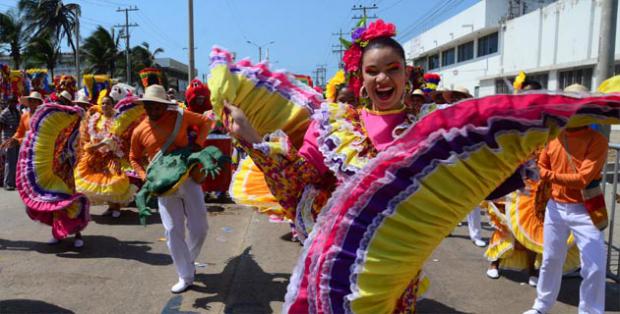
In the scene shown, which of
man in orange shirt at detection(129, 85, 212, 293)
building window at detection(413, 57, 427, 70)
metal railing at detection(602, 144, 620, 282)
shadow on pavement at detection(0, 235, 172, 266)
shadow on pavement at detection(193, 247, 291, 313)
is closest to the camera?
shadow on pavement at detection(193, 247, 291, 313)

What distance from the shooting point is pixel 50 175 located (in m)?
5.70

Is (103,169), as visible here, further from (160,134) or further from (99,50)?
(99,50)

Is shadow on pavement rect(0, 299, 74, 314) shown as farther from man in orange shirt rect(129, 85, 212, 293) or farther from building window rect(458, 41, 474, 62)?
building window rect(458, 41, 474, 62)

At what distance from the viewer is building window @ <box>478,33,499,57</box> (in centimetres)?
3050

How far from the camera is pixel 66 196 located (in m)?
5.72

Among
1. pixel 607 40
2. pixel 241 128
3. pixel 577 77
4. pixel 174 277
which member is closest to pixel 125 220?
pixel 174 277

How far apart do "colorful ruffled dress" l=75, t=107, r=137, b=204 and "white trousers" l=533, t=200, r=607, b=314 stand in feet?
19.0

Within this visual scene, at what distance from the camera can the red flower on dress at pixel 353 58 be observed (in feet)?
7.26

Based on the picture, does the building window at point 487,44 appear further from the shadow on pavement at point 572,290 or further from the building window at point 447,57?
the shadow on pavement at point 572,290

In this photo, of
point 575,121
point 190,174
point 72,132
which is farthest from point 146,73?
point 575,121

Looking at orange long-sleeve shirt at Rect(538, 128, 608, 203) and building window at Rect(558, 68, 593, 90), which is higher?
building window at Rect(558, 68, 593, 90)

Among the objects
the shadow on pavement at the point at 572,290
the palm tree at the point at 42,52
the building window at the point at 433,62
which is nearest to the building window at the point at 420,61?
the building window at the point at 433,62

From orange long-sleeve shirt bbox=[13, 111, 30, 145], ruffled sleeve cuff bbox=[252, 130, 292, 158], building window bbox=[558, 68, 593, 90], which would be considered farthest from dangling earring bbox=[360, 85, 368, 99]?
building window bbox=[558, 68, 593, 90]

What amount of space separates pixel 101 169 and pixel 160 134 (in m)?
3.75
